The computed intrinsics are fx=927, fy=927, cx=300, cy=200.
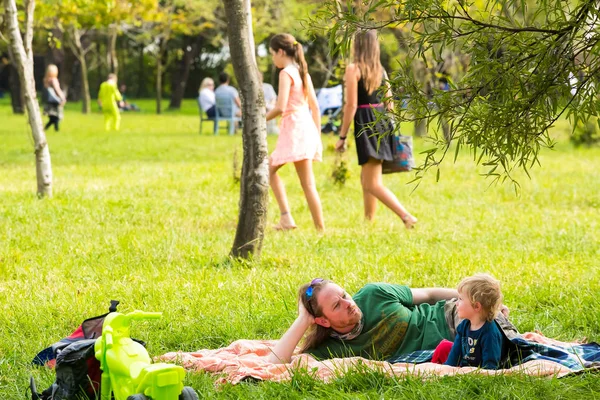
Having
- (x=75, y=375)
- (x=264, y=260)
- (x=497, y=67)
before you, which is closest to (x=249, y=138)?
(x=264, y=260)

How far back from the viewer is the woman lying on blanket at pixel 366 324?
4.40m

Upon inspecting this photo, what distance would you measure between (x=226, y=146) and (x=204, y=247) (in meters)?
12.3

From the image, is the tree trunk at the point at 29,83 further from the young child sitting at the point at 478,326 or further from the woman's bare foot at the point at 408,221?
the young child sitting at the point at 478,326

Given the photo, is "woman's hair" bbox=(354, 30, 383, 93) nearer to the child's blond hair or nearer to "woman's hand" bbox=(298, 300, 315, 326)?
"woman's hand" bbox=(298, 300, 315, 326)

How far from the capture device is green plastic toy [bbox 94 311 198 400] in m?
3.23

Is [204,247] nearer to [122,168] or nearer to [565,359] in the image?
[565,359]

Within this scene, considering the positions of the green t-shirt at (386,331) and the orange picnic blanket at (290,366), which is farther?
the green t-shirt at (386,331)

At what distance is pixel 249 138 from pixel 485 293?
2.65 metres

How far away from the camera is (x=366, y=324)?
15.0 ft

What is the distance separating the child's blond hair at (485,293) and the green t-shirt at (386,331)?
54 cm

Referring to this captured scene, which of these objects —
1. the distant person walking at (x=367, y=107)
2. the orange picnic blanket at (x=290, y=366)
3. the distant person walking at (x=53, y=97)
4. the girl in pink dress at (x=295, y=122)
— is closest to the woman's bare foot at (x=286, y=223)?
the girl in pink dress at (x=295, y=122)

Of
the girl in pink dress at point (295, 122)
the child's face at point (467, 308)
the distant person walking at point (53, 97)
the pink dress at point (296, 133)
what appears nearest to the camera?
the child's face at point (467, 308)

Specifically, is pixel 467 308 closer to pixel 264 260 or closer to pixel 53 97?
pixel 264 260

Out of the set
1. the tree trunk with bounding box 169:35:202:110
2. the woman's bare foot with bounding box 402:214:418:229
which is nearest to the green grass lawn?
the woman's bare foot with bounding box 402:214:418:229
